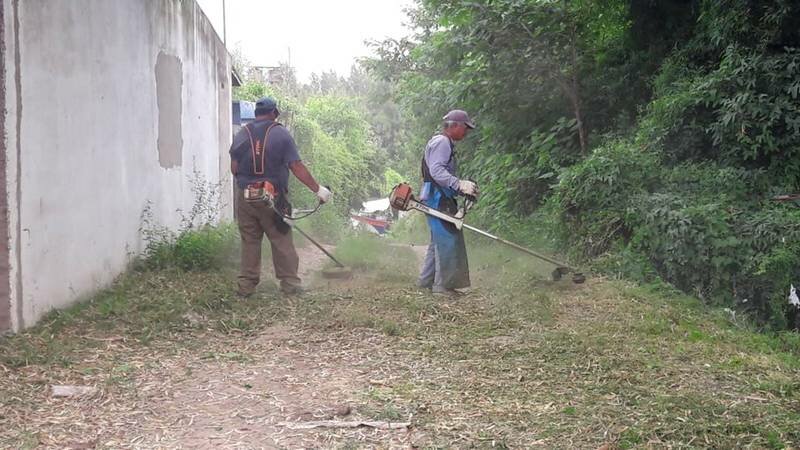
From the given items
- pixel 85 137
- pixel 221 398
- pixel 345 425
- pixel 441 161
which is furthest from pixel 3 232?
pixel 441 161

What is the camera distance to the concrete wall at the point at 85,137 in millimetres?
5055

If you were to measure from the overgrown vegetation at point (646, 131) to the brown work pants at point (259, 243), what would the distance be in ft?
10.3

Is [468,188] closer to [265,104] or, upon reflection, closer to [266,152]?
[266,152]

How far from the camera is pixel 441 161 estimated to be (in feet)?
23.1

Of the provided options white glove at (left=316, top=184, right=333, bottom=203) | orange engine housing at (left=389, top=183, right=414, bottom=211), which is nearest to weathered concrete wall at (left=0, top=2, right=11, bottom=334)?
white glove at (left=316, top=184, right=333, bottom=203)

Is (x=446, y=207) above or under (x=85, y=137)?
under

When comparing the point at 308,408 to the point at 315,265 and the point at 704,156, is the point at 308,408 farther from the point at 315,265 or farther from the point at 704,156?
the point at 704,156

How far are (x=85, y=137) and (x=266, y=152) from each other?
5.17ft

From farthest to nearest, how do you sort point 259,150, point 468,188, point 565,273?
1. point 565,273
2. point 259,150
3. point 468,188

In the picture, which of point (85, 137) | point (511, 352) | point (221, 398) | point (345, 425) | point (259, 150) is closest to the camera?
point (345, 425)

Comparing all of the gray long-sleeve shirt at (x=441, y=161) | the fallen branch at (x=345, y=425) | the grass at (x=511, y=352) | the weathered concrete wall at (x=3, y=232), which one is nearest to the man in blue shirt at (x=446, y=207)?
the gray long-sleeve shirt at (x=441, y=161)

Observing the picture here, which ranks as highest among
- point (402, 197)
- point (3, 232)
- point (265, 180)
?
point (265, 180)

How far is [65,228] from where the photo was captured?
226 inches

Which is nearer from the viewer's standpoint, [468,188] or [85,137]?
[85,137]
